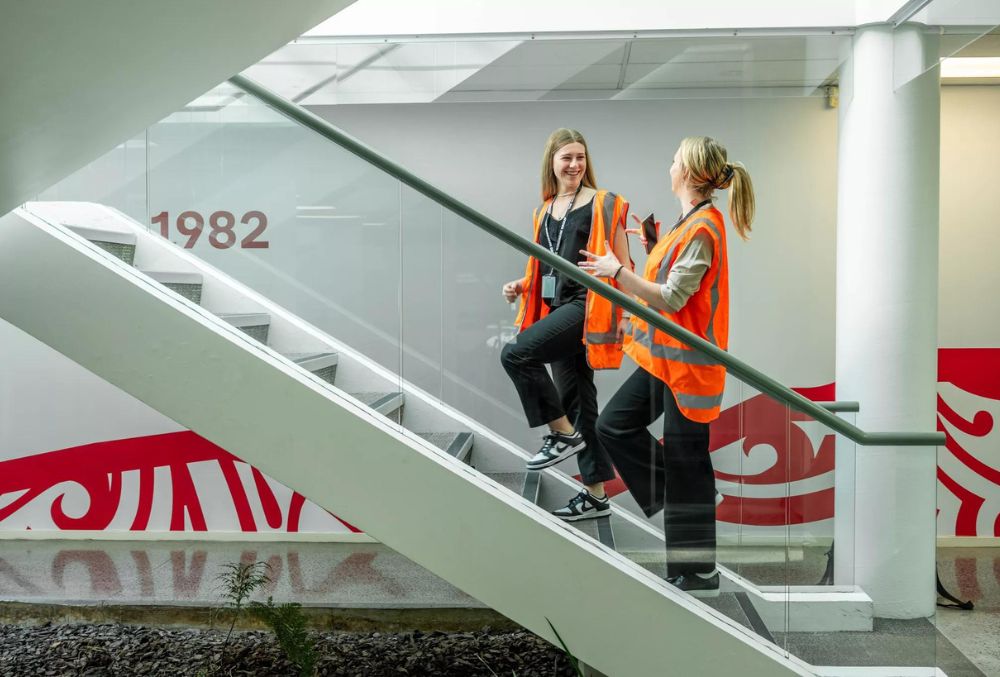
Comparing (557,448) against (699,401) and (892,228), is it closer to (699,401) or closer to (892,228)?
(699,401)

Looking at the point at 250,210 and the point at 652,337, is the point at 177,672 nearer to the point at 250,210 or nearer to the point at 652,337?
the point at 250,210

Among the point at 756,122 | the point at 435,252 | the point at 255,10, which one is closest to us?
the point at 255,10

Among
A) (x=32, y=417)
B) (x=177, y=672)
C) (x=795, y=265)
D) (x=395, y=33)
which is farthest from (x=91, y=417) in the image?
(x=795, y=265)

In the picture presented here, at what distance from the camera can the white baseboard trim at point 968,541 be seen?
5.39 metres

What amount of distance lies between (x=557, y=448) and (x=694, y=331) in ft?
2.13

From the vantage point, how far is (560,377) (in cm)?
310

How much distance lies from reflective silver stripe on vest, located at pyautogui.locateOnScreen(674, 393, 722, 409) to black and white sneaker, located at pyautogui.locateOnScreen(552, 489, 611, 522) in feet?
1.56

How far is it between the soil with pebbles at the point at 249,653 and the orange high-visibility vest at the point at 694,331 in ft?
5.11

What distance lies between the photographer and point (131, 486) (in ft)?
18.9

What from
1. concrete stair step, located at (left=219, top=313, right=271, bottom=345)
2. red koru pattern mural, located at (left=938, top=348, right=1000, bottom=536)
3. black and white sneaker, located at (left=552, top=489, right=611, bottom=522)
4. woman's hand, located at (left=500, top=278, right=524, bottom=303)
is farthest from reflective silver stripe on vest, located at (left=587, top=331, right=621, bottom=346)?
red koru pattern mural, located at (left=938, top=348, right=1000, bottom=536)

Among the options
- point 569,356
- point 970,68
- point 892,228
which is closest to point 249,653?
point 569,356

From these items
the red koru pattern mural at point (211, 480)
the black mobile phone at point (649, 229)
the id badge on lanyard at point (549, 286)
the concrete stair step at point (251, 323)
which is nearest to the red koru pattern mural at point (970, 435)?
the red koru pattern mural at point (211, 480)

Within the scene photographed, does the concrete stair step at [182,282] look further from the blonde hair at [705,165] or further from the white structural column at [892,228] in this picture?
the white structural column at [892,228]

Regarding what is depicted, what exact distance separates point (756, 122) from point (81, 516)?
16.7 feet
